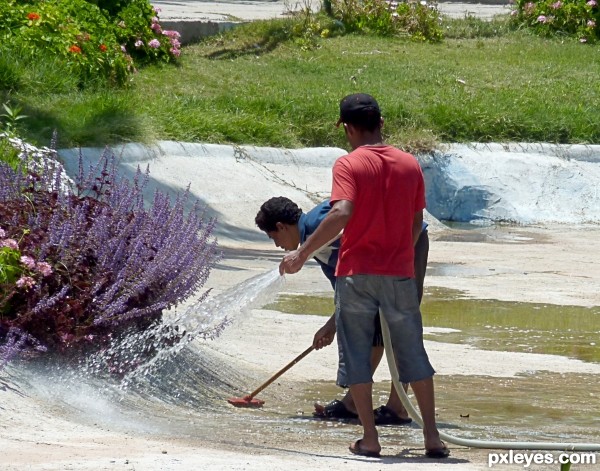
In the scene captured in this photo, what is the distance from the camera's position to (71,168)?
1194 centimetres

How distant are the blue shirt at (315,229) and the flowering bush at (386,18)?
1489cm

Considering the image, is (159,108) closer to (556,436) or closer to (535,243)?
(535,243)

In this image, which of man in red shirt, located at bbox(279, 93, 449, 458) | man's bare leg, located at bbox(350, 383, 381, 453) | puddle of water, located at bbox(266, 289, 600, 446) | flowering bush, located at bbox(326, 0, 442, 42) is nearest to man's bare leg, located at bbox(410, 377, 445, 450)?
man in red shirt, located at bbox(279, 93, 449, 458)

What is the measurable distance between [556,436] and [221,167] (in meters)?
8.03

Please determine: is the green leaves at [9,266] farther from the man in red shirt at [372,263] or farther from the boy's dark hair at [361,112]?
the boy's dark hair at [361,112]

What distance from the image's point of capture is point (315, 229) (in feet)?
18.7

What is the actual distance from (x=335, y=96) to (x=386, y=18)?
4943 millimetres

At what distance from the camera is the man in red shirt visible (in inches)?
209

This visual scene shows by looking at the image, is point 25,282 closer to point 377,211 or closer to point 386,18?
point 377,211

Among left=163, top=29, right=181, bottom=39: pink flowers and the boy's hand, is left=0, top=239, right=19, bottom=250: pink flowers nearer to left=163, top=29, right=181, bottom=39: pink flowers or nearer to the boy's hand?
the boy's hand

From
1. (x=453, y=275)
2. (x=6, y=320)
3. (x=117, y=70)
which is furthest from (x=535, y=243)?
(x=6, y=320)

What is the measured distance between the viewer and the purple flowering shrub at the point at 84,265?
6.15 metres

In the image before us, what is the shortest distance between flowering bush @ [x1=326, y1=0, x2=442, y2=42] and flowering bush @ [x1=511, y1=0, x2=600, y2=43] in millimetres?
1770

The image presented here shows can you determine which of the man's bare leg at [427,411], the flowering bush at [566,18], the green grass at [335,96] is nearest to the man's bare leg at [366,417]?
the man's bare leg at [427,411]
